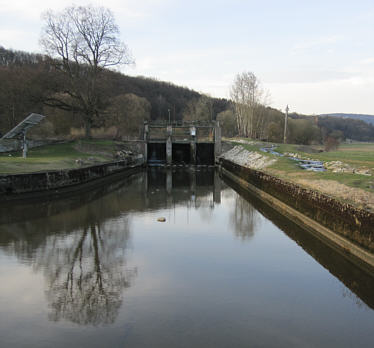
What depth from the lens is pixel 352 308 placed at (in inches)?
205

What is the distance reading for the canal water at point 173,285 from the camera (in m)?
4.30

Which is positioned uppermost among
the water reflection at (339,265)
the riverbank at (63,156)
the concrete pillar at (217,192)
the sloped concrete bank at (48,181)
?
the riverbank at (63,156)

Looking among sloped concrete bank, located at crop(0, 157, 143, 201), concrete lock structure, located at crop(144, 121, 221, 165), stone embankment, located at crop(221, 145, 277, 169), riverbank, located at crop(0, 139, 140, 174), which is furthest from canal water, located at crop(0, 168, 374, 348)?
concrete lock structure, located at crop(144, 121, 221, 165)

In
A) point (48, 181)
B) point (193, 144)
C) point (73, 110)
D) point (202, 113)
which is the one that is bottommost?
point (48, 181)

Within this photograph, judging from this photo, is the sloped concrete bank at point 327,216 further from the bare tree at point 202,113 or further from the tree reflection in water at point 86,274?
the bare tree at point 202,113

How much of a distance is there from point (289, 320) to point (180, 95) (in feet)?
350

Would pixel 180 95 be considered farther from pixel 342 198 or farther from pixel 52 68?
pixel 342 198

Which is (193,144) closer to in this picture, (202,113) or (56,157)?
(56,157)

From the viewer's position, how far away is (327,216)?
8.55 metres

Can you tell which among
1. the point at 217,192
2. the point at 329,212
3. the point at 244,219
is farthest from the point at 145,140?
the point at 329,212

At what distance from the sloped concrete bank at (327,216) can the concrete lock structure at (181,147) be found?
724 inches

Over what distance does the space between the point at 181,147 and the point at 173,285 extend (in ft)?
94.7

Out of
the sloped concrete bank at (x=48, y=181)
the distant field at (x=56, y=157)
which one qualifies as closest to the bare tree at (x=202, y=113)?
the distant field at (x=56, y=157)

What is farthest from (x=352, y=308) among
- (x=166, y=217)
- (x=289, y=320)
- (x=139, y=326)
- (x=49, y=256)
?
(x=166, y=217)
